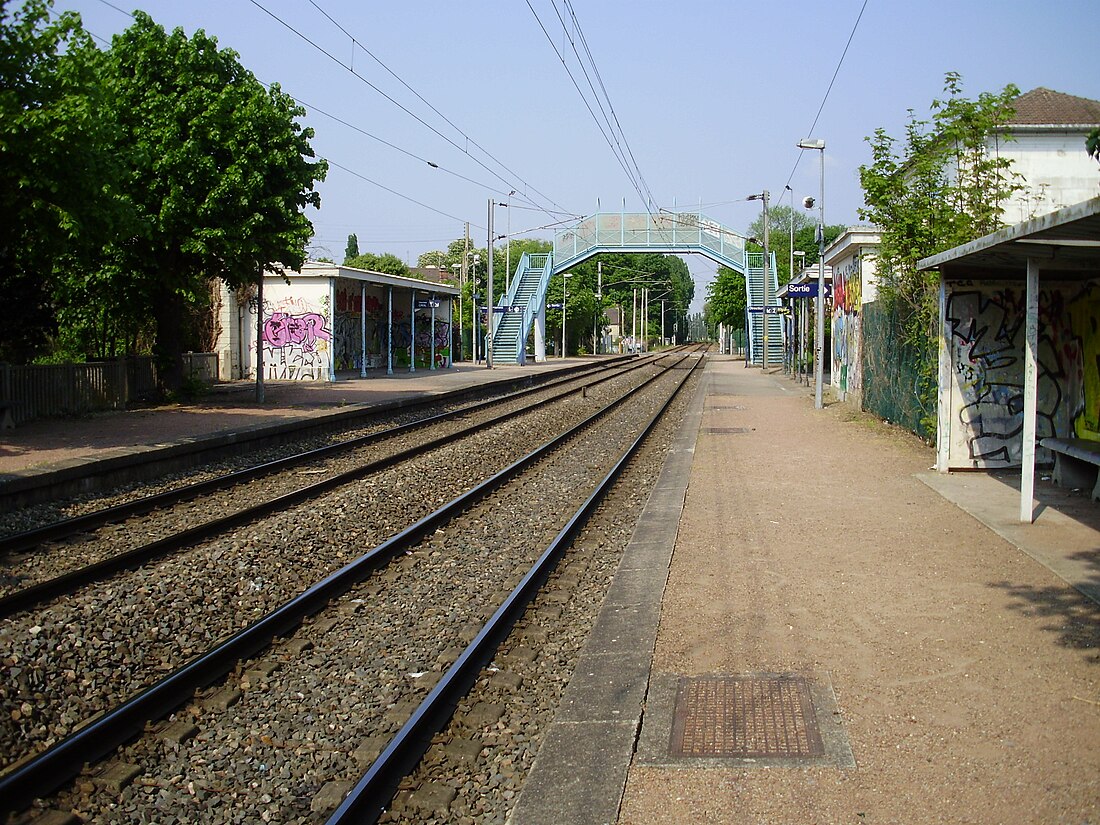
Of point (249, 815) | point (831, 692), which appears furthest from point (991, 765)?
point (249, 815)

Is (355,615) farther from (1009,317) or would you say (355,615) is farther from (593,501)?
(1009,317)

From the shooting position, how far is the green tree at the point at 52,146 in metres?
13.2

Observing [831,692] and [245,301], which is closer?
[831,692]

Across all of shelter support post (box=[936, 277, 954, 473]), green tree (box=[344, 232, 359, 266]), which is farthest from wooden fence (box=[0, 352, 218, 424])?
green tree (box=[344, 232, 359, 266])

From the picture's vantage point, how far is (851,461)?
46.8 feet

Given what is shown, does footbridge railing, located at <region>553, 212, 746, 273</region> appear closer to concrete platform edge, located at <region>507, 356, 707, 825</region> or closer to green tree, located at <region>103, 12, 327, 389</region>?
green tree, located at <region>103, 12, 327, 389</region>

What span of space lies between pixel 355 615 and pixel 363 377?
1144 inches

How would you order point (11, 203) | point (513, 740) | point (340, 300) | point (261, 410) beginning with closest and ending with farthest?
point (513, 740) < point (11, 203) < point (261, 410) < point (340, 300)

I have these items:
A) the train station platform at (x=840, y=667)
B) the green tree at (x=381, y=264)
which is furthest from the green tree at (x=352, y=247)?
the train station platform at (x=840, y=667)

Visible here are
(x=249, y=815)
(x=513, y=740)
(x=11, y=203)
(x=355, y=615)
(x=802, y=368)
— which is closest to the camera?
(x=249, y=815)

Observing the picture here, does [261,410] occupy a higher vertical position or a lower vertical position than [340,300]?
lower

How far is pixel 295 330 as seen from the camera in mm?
32812

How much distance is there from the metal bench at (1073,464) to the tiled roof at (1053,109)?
1836 centimetres

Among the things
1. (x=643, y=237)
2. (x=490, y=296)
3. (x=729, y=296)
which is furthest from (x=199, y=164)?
(x=729, y=296)
